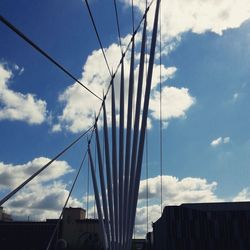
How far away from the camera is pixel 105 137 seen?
1356 inches

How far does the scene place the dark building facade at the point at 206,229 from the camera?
62.8m

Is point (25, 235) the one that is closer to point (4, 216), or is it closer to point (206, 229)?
point (4, 216)

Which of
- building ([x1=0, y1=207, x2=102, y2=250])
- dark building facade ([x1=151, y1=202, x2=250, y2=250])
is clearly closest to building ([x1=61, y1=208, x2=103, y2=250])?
building ([x1=0, y1=207, x2=102, y2=250])

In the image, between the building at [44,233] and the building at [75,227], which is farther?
the building at [75,227]

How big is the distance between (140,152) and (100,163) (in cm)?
1042

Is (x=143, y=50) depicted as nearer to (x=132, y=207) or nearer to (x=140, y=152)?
(x=140, y=152)

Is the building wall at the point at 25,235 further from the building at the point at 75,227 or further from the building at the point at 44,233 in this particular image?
the building at the point at 75,227

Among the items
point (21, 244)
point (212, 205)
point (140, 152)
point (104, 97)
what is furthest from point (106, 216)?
point (21, 244)

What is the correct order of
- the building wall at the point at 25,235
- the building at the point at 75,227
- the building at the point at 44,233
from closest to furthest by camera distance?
the building at the point at 44,233 < the building wall at the point at 25,235 < the building at the point at 75,227

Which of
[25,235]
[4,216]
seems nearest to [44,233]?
[25,235]

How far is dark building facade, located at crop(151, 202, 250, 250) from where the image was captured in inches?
2470

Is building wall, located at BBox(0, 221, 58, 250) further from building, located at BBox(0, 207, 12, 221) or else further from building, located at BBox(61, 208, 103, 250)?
building, located at BBox(0, 207, 12, 221)

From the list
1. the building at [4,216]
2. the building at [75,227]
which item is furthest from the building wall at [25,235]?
the building at [4,216]

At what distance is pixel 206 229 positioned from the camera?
2539 inches
